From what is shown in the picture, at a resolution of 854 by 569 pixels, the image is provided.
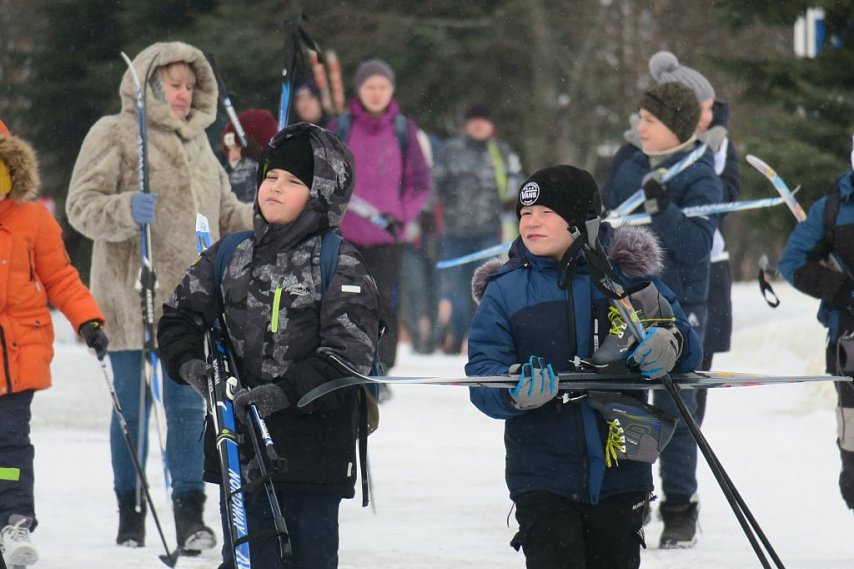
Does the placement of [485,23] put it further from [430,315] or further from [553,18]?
[430,315]

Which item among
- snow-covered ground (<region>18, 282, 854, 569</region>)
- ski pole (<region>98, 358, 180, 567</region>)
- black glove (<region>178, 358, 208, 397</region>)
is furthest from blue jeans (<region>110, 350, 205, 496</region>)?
black glove (<region>178, 358, 208, 397</region>)

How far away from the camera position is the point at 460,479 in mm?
8148

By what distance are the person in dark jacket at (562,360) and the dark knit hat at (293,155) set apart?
0.63 m

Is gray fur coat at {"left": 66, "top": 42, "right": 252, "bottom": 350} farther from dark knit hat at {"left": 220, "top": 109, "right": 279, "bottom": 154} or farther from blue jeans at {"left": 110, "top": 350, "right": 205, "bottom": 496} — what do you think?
dark knit hat at {"left": 220, "top": 109, "right": 279, "bottom": 154}

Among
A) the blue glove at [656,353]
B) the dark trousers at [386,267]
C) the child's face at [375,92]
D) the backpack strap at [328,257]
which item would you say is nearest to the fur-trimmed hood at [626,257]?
the blue glove at [656,353]

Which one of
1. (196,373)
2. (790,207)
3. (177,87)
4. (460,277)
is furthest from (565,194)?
(460,277)

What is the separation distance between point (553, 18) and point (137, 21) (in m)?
6.02

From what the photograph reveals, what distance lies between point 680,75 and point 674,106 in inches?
42.9

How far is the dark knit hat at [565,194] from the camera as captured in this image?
4469mm

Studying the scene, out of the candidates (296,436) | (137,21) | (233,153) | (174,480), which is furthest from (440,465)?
(137,21)

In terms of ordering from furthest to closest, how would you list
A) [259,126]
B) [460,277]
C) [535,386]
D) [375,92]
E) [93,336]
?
1. [460,277]
2. [375,92]
3. [259,126]
4. [93,336]
5. [535,386]

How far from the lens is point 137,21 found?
58.9 ft

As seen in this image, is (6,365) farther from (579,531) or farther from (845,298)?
(845,298)

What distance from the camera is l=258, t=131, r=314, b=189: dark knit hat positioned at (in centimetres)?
463
